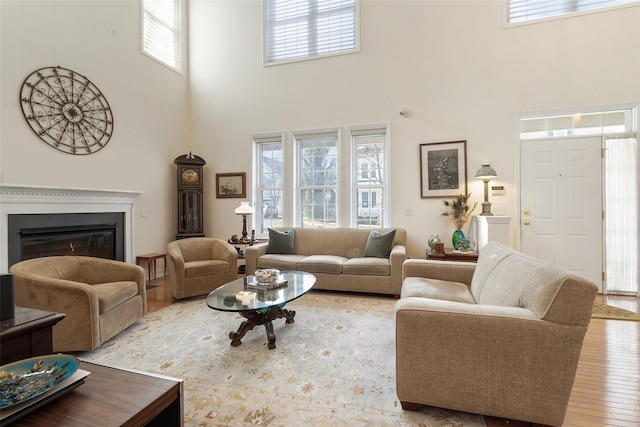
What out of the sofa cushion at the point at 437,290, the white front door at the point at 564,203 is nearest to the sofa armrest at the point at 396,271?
the sofa cushion at the point at 437,290

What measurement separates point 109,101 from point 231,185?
2.11 m

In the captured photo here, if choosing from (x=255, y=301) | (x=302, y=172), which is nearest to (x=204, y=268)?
(x=255, y=301)

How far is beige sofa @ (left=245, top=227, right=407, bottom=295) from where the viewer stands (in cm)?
375

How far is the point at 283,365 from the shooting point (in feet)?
7.06

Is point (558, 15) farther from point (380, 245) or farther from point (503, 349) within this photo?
point (503, 349)

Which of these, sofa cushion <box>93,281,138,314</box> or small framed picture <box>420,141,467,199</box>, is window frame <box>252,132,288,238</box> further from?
sofa cushion <box>93,281,138,314</box>

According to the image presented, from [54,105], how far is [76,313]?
2653mm

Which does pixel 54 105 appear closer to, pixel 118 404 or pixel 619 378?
pixel 118 404

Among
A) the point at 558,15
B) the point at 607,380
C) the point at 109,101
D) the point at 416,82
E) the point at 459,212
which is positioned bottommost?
the point at 607,380

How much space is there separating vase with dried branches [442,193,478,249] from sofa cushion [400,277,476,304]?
1649mm

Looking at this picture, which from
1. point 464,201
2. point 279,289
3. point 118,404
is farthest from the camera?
point 464,201

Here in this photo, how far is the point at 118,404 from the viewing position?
1.02m

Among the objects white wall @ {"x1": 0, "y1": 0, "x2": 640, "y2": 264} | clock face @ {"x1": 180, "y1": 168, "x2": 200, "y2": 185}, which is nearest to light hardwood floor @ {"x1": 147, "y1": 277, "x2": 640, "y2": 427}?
white wall @ {"x1": 0, "y1": 0, "x2": 640, "y2": 264}

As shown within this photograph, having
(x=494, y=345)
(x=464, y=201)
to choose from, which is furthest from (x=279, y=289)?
(x=464, y=201)
